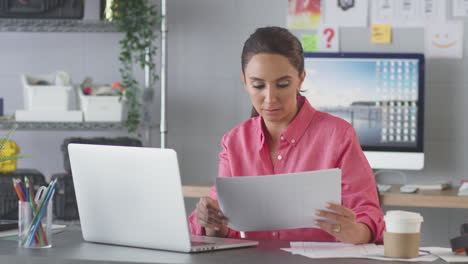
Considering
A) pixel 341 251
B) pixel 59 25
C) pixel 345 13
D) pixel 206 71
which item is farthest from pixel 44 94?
pixel 341 251

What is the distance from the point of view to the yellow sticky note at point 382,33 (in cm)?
343

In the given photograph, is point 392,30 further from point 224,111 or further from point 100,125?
point 100,125

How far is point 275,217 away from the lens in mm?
1664

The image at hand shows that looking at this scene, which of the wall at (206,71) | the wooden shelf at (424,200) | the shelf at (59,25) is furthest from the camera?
the wall at (206,71)

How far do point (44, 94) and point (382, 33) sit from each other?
1574mm

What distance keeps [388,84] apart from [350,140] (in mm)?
1398

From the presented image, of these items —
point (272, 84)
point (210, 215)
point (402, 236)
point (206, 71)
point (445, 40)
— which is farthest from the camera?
point (206, 71)

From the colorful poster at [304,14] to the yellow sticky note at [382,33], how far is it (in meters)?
0.27

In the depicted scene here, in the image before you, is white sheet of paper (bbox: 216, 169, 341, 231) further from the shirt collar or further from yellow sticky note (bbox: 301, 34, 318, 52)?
yellow sticky note (bbox: 301, 34, 318, 52)

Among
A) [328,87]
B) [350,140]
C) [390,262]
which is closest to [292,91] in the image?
[350,140]

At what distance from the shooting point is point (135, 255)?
1514 mm

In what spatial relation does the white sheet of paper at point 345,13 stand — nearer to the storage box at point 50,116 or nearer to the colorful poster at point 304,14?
the colorful poster at point 304,14

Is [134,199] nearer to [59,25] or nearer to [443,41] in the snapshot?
[59,25]

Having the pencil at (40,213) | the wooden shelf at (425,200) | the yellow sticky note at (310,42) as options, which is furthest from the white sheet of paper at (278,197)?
the yellow sticky note at (310,42)
